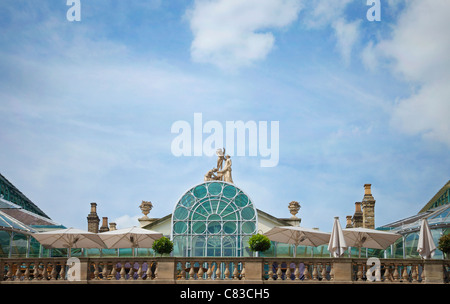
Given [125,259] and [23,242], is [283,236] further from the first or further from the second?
[23,242]

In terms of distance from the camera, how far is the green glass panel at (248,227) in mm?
34688

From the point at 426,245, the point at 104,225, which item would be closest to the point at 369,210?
the point at 426,245

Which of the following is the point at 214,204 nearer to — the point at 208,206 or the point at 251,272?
the point at 208,206

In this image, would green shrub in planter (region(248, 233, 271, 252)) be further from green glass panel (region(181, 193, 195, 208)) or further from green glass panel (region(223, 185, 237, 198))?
green glass panel (region(181, 193, 195, 208))

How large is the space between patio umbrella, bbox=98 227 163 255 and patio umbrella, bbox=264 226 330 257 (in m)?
5.90

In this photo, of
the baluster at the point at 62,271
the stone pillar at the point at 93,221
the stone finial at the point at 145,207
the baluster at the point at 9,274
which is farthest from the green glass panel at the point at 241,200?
the stone pillar at the point at 93,221

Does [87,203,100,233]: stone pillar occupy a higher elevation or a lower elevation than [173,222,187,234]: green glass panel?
higher

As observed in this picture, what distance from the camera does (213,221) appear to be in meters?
Answer: 34.9

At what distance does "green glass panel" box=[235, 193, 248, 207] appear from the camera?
3503 centimetres

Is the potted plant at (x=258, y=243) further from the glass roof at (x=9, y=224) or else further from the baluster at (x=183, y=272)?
the glass roof at (x=9, y=224)

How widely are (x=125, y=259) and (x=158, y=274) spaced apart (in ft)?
4.60

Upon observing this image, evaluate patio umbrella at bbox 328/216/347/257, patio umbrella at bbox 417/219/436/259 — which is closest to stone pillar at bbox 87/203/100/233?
patio umbrella at bbox 328/216/347/257

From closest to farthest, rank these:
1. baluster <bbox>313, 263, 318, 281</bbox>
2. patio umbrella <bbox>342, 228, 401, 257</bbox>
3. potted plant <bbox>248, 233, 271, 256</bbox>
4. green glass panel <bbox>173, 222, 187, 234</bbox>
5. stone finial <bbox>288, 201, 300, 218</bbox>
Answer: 1. baluster <bbox>313, 263, 318, 281</bbox>
2. potted plant <bbox>248, 233, 271, 256</bbox>
3. patio umbrella <bbox>342, 228, 401, 257</bbox>
4. green glass panel <bbox>173, 222, 187, 234</bbox>
5. stone finial <bbox>288, 201, 300, 218</bbox>
